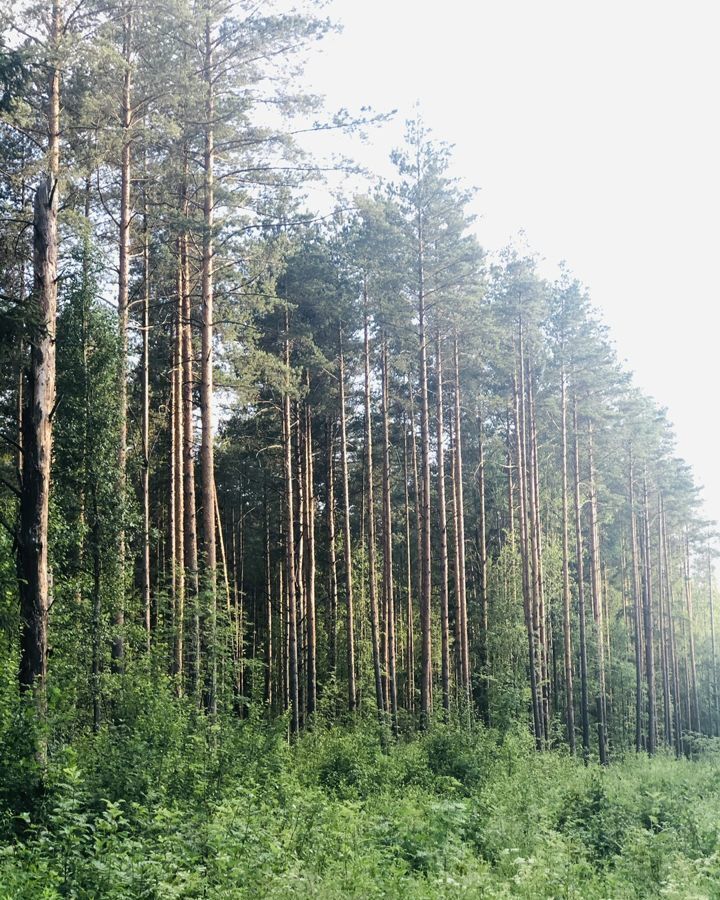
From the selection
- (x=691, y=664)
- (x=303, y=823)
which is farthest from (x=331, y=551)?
(x=691, y=664)

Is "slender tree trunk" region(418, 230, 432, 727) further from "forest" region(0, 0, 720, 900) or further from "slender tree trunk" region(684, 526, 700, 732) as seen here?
"slender tree trunk" region(684, 526, 700, 732)

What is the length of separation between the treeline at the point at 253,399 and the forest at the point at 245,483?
4.4 inches

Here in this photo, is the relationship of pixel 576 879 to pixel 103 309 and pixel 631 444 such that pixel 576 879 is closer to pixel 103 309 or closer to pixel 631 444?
pixel 103 309

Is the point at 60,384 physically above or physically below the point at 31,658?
above

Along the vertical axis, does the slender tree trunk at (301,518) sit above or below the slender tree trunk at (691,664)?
above

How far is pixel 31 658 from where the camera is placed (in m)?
11.1

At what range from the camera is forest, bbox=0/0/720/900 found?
9891mm

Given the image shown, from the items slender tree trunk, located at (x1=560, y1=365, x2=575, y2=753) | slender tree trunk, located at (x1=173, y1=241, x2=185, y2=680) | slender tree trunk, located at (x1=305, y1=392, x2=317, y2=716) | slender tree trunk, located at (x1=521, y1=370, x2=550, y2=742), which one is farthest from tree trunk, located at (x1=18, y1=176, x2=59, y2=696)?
slender tree trunk, located at (x1=560, y1=365, x2=575, y2=753)

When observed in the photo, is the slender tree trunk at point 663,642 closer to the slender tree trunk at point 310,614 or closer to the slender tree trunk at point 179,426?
the slender tree trunk at point 310,614

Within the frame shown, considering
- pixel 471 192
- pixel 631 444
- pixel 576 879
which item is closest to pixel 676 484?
pixel 631 444

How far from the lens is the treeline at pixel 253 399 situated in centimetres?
1531

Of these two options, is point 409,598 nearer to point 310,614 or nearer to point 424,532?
point 310,614

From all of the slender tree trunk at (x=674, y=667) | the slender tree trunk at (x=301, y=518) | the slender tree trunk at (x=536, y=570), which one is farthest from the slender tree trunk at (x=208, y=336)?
the slender tree trunk at (x=674, y=667)

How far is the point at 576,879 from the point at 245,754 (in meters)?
5.68
